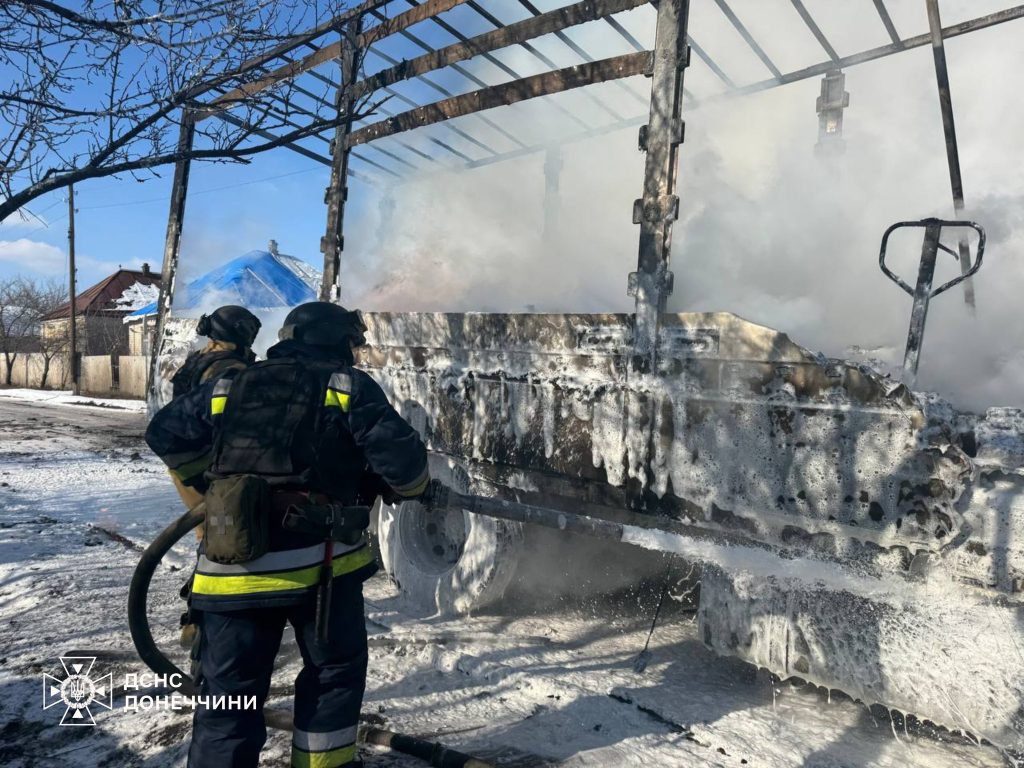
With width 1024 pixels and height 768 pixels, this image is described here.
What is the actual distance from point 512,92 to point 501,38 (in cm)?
40

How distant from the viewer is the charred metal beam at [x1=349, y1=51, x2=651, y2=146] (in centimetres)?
367

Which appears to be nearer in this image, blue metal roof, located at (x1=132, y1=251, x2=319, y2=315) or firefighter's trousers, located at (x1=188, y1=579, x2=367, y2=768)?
firefighter's trousers, located at (x1=188, y1=579, x2=367, y2=768)

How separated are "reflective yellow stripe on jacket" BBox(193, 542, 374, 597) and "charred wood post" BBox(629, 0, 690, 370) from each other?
1930 mm

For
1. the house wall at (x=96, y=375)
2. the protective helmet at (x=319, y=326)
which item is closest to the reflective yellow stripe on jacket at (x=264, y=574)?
the protective helmet at (x=319, y=326)

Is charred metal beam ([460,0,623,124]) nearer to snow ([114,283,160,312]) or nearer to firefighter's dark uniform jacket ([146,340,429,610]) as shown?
firefighter's dark uniform jacket ([146,340,429,610])

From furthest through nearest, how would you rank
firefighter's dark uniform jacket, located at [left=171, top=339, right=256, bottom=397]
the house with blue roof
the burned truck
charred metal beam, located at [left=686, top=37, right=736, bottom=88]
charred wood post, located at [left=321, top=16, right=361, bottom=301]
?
1. the house with blue roof
2. charred metal beam, located at [left=686, top=37, right=736, bottom=88]
3. charred wood post, located at [left=321, top=16, right=361, bottom=301]
4. firefighter's dark uniform jacket, located at [left=171, top=339, right=256, bottom=397]
5. the burned truck

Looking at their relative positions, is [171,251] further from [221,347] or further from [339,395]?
[339,395]

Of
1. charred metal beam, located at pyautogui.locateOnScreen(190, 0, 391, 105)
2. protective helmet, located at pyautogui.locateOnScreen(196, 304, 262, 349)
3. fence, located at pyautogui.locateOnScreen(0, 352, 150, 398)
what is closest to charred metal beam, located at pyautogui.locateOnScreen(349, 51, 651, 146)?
charred metal beam, located at pyautogui.locateOnScreen(190, 0, 391, 105)

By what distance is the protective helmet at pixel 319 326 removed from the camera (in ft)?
7.57

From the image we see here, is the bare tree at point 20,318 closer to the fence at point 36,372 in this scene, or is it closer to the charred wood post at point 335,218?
the fence at point 36,372

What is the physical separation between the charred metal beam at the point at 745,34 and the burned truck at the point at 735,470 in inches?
85.0

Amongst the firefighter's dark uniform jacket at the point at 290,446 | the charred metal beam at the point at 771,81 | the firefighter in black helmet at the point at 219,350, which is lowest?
the firefighter's dark uniform jacket at the point at 290,446

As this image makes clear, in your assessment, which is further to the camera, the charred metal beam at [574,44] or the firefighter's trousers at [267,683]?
the charred metal beam at [574,44]

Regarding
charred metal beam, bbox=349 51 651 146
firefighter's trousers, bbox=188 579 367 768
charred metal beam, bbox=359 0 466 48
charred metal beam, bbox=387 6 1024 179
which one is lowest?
firefighter's trousers, bbox=188 579 367 768
